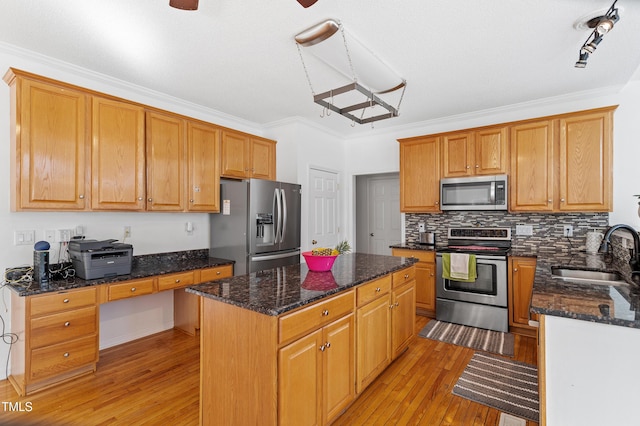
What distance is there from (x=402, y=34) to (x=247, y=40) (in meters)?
1.18

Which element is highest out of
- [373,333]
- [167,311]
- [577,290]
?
[577,290]

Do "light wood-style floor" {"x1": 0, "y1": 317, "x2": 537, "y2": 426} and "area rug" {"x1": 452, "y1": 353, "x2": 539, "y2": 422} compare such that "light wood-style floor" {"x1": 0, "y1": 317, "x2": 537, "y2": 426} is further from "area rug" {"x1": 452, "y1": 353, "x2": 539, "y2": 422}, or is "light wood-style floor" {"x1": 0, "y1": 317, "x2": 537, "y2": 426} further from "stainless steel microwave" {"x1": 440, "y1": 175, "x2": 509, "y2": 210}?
"stainless steel microwave" {"x1": 440, "y1": 175, "x2": 509, "y2": 210}

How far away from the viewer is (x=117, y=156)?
302 centimetres

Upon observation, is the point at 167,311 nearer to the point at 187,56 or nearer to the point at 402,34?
the point at 187,56

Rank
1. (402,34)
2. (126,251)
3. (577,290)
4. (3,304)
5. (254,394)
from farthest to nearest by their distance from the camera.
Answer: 1. (126,251)
2. (3,304)
3. (402,34)
4. (577,290)
5. (254,394)

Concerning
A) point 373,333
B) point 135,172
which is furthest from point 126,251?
point 373,333

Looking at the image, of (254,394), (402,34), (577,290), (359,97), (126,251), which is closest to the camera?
(254,394)

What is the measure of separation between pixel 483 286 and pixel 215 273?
307 centimetres

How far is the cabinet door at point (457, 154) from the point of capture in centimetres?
411

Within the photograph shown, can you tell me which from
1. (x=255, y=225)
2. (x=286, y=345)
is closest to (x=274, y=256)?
(x=255, y=225)

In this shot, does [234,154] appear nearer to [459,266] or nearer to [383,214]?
[383,214]

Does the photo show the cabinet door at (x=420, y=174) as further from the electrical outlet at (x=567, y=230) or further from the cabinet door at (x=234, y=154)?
the cabinet door at (x=234, y=154)

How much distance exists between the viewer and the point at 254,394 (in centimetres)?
171

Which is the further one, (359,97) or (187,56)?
(359,97)
